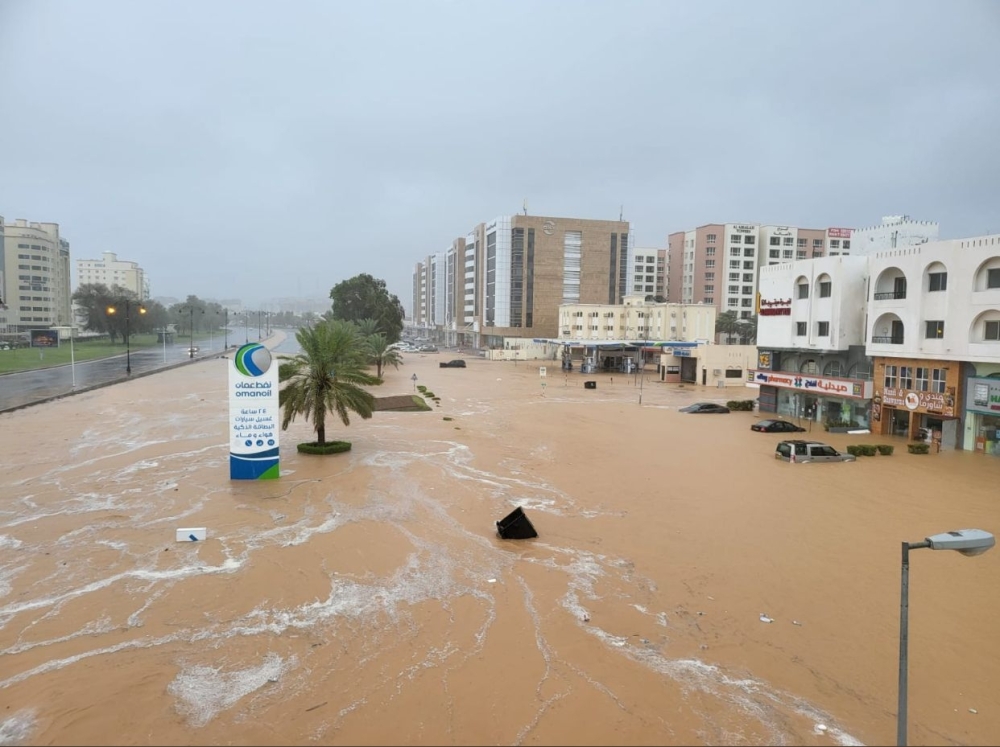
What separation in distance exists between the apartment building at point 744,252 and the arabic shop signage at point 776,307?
199 ft

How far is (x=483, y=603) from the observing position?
11.9 meters

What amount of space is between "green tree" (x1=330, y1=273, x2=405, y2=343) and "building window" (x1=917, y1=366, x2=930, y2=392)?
68.2m

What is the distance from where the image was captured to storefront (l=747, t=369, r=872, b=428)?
33875mm

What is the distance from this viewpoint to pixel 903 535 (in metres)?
16.8

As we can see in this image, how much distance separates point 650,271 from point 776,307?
262 feet

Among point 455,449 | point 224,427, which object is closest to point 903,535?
point 455,449

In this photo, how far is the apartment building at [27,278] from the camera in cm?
10988

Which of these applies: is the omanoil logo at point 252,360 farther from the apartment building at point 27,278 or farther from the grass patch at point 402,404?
the apartment building at point 27,278

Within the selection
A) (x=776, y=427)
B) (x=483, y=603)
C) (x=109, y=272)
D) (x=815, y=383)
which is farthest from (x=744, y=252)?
(x=109, y=272)

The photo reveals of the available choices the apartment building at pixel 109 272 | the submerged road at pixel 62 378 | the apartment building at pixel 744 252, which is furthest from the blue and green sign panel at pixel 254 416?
the apartment building at pixel 109 272

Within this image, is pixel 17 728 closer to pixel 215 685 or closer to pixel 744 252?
pixel 215 685

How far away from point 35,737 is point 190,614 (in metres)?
3.54

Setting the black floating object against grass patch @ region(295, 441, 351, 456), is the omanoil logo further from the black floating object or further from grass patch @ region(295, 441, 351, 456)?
the black floating object

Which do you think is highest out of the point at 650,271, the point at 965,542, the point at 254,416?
the point at 650,271
